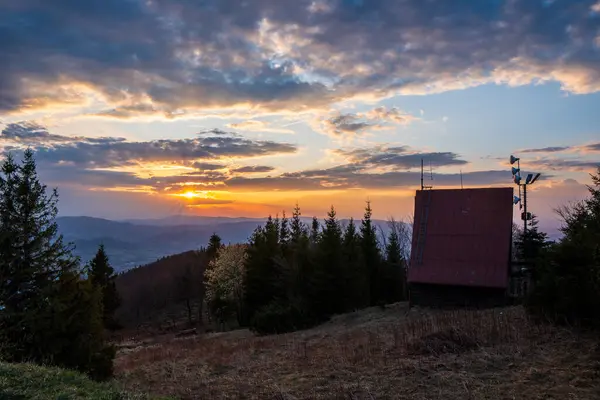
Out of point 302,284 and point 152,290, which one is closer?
point 302,284

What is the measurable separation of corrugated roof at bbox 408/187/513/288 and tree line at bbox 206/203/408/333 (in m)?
8.60

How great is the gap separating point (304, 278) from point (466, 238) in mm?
14760

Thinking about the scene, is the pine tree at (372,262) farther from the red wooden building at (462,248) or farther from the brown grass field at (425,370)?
the brown grass field at (425,370)

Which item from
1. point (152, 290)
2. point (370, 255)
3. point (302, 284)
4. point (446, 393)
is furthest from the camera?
point (152, 290)

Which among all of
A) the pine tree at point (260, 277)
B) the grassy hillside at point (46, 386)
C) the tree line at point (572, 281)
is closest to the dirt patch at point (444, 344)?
A: the tree line at point (572, 281)

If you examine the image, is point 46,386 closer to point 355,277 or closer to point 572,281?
point 572,281

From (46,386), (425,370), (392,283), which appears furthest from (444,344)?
(392,283)

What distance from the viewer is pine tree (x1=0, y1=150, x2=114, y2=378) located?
47.9 ft

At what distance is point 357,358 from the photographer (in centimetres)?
1208

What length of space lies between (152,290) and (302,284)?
49003mm

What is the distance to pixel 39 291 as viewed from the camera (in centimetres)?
1581

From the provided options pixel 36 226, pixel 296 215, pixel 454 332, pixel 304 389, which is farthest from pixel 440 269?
pixel 296 215

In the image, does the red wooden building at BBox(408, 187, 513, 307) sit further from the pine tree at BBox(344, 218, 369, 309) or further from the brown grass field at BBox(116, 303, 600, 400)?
the brown grass field at BBox(116, 303, 600, 400)

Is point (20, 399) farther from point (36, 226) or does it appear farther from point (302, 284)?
point (302, 284)
